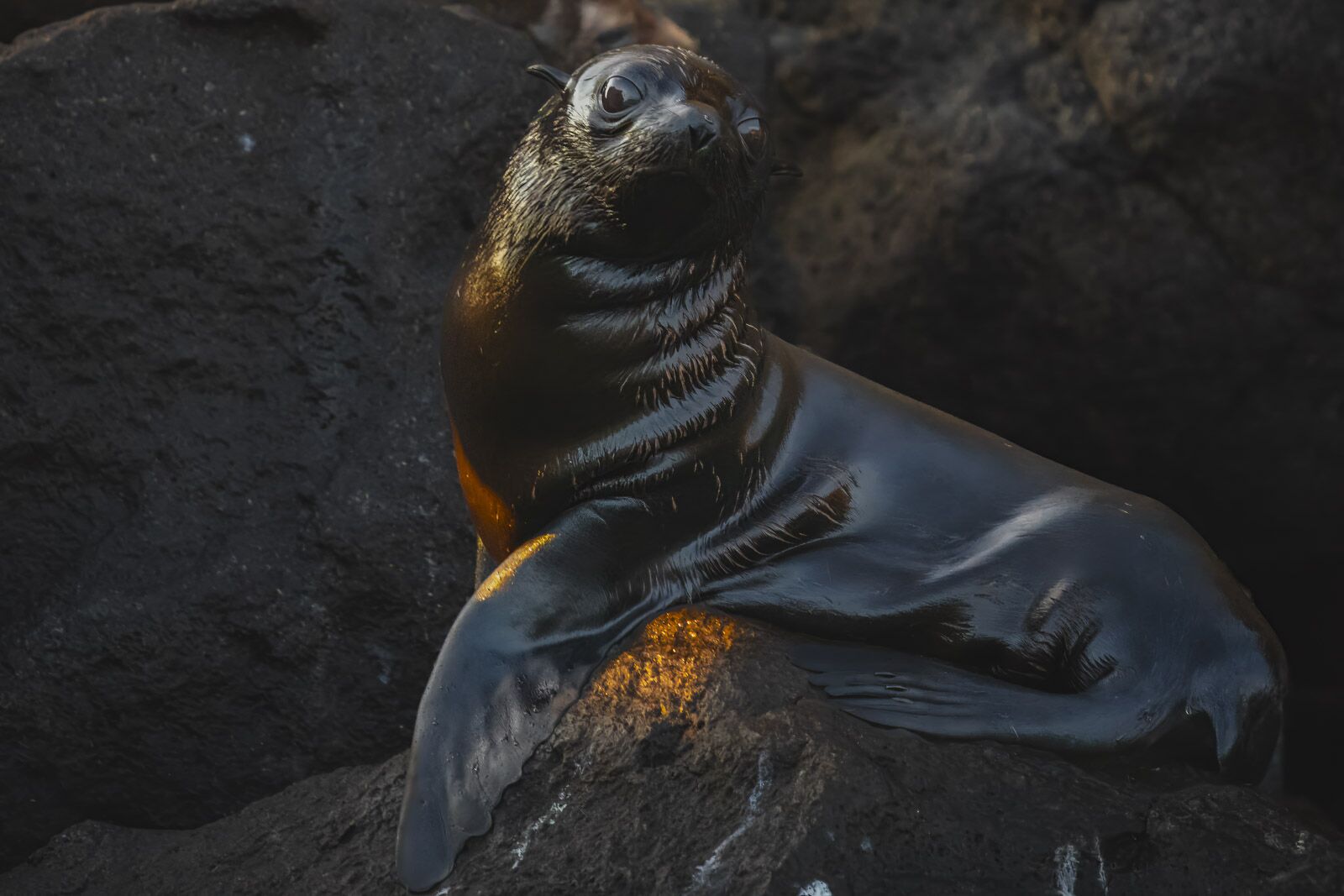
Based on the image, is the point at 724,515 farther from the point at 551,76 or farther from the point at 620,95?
the point at 551,76

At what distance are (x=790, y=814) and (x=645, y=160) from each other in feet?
4.37

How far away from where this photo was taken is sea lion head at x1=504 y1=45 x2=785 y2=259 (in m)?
3.39

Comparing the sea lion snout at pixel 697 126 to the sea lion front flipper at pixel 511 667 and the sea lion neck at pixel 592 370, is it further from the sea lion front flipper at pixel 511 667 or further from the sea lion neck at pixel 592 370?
the sea lion front flipper at pixel 511 667

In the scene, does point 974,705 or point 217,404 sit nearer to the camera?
point 974,705

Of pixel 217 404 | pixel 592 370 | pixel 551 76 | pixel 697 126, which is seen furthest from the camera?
pixel 217 404

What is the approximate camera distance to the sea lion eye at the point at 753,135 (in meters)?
3.60

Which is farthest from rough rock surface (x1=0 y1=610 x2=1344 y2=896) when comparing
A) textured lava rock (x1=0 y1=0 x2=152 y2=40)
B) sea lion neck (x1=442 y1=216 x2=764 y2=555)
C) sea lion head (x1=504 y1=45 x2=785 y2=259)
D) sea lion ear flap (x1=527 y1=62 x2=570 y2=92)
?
textured lava rock (x1=0 y1=0 x2=152 y2=40)

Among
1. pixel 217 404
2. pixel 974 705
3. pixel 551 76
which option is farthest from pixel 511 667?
pixel 217 404

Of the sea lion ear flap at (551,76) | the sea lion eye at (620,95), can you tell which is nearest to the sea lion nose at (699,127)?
the sea lion eye at (620,95)

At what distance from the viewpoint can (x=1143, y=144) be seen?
700cm

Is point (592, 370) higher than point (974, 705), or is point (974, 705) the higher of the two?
point (592, 370)

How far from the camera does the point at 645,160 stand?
338 cm

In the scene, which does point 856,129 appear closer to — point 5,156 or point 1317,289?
point 1317,289

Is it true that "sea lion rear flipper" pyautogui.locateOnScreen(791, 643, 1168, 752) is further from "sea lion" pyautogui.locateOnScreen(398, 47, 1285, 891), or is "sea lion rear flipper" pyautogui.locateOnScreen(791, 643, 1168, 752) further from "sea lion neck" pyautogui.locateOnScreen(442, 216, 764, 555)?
"sea lion neck" pyautogui.locateOnScreen(442, 216, 764, 555)
